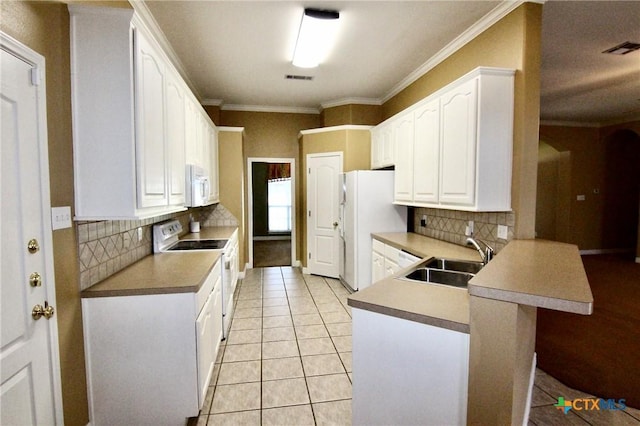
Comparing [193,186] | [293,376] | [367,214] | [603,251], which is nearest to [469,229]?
[367,214]

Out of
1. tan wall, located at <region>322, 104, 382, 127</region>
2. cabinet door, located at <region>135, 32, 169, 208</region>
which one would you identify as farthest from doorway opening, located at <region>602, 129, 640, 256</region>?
cabinet door, located at <region>135, 32, 169, 208</region>

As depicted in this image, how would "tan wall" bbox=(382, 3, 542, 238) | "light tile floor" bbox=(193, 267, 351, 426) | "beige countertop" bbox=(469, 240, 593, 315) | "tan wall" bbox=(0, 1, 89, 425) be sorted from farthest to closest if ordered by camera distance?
"tan wall" bbox=(382, 3, 542, 238), "light tile floor" bbox=(193, 267, 351, 426), "tan wall" bbox=(0, 1, 89, 425), "beige countertop" bbox=(469, 240, 593, 315)

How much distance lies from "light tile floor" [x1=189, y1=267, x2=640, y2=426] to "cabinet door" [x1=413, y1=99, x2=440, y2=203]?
64.9 inches

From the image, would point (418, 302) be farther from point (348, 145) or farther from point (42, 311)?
point (348, 145)

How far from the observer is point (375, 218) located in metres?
4.32

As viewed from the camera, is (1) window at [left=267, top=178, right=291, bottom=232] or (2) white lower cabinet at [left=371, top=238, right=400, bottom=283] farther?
(1) window at [left=267, top=178, right=291, bottom=232]

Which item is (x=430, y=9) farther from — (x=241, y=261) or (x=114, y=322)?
(x=241, y=261)

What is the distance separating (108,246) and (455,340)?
2.17 meters

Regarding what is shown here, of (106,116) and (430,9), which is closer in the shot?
(106,116)

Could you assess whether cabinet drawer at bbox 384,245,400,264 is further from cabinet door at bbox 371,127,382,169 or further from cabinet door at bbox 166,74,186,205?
cabinet door at bbox 166,74,186,205

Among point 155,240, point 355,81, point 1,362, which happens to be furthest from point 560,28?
point 1,362

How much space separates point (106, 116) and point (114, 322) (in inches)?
45.7

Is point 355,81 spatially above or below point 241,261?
above

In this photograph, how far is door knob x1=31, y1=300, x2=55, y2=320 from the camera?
143 cm
